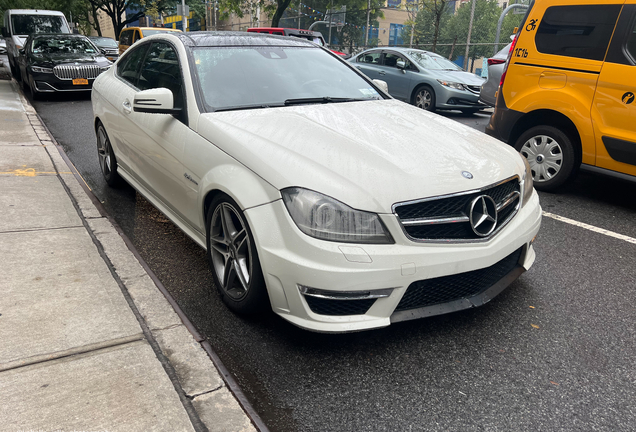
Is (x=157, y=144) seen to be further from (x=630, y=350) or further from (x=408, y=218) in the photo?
(x=630, y=350)

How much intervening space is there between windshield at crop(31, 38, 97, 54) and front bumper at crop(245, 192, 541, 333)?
12.3 meters

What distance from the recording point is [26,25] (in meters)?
16.9

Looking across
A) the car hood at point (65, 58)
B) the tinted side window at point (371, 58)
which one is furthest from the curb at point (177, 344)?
the tinted side window at point (371, 58)

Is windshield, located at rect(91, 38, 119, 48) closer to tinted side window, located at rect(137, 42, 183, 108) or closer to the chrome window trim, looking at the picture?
tinted side window, located at rect(137, 42, 183, 108)

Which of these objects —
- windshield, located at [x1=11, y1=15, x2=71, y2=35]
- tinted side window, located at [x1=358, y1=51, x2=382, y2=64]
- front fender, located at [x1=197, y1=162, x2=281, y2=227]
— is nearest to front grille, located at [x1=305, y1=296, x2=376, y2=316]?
front fender, located at [x1=197, y1=162, x2=281, y2=227]

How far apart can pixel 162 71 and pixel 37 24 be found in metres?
16.5

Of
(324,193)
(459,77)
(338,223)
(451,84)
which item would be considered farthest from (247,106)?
(459,77)

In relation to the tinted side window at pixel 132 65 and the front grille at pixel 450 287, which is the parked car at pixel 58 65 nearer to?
the tinted side window at pixel 132 65

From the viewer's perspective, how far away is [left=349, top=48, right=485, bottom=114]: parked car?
36.8 feet

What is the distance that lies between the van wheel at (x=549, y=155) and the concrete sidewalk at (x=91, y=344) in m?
4.27

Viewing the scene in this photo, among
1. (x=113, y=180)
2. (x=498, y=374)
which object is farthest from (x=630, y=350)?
(x=113, y=180)

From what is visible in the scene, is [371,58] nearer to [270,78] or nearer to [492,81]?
[492,81]

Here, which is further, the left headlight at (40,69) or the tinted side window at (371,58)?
the tinted side window at (371,58)

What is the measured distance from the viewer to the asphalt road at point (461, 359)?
7.49 feet
